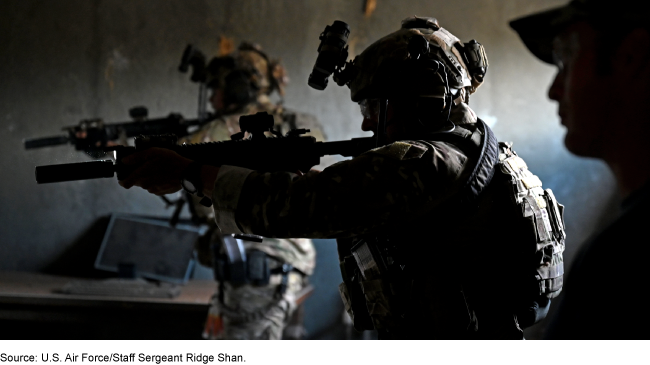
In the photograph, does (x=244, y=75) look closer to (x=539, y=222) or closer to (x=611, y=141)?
(x=539, y=222)

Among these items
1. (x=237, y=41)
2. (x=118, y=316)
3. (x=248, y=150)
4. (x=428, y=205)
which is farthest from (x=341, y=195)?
(x=237, y=41)

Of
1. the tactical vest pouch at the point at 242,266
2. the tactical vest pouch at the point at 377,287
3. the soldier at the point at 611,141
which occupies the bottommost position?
the tactical vest pouch at the point at 242,266

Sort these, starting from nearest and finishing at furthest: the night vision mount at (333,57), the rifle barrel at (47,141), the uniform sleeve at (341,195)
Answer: the uniform sleeve at (341,195)
the night vision mount at (333,57)
the rifle barrel at (47,141)

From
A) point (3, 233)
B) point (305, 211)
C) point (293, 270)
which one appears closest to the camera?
point (305, 211)

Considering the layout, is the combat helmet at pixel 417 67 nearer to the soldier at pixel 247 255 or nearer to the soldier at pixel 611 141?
the soldier at pixel 611 141

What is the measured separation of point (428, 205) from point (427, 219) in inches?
2.5

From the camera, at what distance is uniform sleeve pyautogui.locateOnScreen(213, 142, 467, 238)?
31.5 inches

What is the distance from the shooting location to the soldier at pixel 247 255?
214 cm

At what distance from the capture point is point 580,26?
1.73 feet

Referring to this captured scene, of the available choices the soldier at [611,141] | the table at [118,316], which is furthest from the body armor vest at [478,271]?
the table at [118,316]

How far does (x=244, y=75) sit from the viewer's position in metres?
2.53
